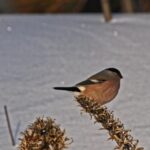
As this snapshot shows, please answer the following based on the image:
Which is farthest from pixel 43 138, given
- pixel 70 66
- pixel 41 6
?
pixel 41 6

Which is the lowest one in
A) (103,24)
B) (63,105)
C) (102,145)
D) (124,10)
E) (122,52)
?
(102,145)

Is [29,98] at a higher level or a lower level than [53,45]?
lower

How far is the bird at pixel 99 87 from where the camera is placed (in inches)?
109

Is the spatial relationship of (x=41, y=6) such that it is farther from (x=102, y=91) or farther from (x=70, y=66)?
(x=102, y=91)

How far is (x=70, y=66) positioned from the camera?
6.98 m

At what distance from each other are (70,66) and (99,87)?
4071mm

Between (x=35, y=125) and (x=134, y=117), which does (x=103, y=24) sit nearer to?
(x=134, y=117)

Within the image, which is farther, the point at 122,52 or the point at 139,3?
the point at 139,3

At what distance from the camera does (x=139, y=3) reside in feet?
43.6

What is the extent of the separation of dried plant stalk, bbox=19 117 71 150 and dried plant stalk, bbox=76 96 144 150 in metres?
0.14

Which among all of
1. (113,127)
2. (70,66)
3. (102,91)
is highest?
(70,66)

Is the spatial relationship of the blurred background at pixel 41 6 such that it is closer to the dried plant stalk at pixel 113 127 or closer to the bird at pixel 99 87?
the bird at pixel 99 87

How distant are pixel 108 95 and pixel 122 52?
15.5 ft

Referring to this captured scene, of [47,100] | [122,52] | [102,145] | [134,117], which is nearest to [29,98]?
[47,100]
